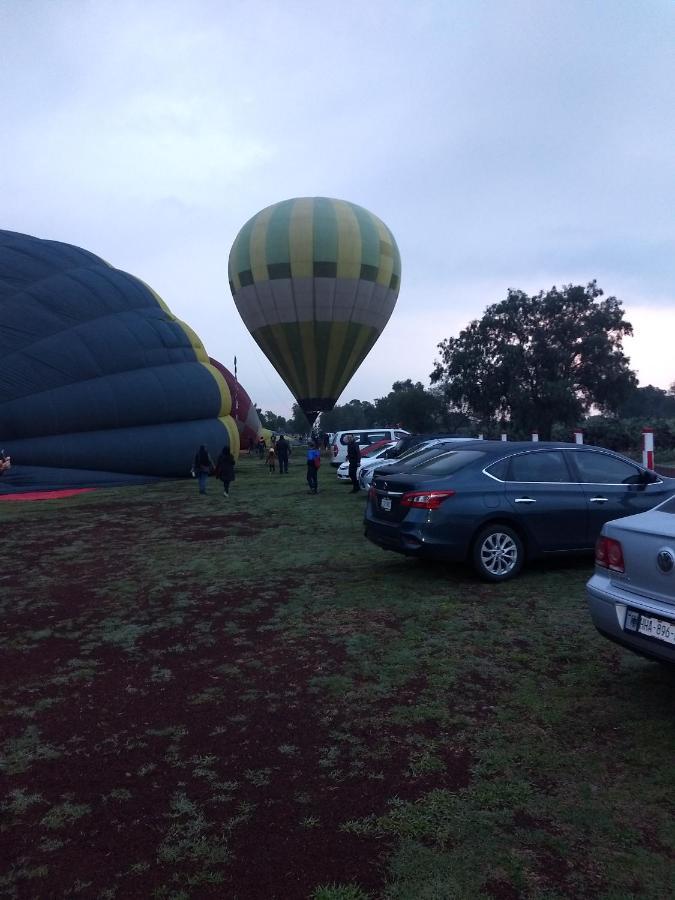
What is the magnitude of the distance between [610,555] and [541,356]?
1935 inches

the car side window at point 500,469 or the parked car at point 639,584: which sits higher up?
the car side window at point 500,469

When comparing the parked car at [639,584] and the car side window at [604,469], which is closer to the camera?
the parked car at [639,584]

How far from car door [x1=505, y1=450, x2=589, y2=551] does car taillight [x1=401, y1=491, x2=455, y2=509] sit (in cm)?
82

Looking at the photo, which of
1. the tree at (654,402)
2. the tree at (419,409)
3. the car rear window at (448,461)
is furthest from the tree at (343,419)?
the car rear window at (448,461)

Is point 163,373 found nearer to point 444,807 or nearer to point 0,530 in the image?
point 0,530

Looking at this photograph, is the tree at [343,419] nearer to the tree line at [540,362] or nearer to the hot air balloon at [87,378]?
the tree line at [540,362]

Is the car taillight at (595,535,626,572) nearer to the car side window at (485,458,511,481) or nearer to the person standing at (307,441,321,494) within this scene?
the car side window at (485,458,511,481)

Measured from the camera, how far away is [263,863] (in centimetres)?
283

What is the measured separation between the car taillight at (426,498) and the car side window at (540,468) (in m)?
0.95

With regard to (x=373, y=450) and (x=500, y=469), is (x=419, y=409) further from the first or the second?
(x=500, y=469)

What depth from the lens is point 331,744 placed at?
12.7 feet

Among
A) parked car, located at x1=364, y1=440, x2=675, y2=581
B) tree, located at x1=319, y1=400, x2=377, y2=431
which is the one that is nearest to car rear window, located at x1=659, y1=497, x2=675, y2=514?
A: parked car, located at x1=364, y1=440, x2=675, y2=581

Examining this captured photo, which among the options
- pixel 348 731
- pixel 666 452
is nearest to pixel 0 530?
pixel 348 731

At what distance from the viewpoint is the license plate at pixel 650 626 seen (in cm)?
385
